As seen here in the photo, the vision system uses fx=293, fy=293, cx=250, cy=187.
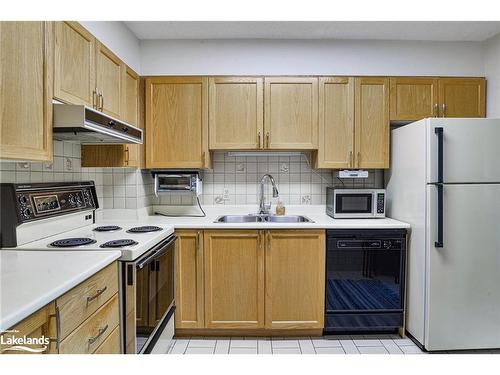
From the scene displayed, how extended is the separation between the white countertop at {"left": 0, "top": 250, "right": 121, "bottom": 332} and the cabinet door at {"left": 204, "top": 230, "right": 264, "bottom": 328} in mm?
885

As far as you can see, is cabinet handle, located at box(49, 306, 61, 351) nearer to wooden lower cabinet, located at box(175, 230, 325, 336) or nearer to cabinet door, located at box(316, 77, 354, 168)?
wooden lower cabinet, located at box(175, 230, 325, 336)

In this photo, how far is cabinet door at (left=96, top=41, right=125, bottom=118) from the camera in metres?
1.80

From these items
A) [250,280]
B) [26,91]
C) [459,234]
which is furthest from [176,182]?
[459,234]

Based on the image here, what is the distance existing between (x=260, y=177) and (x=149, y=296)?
4.81 ft

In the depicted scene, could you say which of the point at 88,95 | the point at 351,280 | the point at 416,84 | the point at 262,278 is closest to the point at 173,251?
the point at 262,278

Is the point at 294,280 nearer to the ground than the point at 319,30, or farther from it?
nearer to the ground

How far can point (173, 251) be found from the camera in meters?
2.10

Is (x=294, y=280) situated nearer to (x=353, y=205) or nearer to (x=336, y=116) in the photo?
(x=353, y=205)

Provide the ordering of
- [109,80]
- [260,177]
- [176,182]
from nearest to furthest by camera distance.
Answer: [109,80], [176,182], [260,177]

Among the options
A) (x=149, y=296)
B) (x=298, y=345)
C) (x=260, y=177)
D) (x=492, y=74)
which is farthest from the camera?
(x=260, y=177)

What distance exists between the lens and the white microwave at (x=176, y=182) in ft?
8.30

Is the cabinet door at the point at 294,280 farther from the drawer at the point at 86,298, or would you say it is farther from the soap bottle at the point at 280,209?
the drawer at the point at 86,298

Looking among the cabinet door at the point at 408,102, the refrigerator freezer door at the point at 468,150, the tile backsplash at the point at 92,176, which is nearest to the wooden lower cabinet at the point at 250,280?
the tile backsplash at the point at 92,176

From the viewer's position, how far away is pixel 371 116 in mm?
2441
